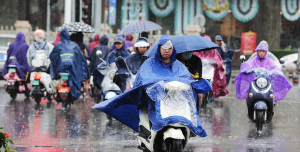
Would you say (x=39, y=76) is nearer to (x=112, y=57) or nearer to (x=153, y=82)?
(x=112, y=57)

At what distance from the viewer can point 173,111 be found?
6723mm

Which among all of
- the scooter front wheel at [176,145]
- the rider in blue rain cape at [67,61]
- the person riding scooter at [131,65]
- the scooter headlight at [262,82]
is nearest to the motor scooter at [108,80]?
the person riding scooter at [131,65]

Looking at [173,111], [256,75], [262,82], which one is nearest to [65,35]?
[256,75]

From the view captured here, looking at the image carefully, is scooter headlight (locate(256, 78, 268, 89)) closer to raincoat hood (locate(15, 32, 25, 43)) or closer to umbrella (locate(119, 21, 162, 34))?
umbrella (locate(119, 21, 162, 34))

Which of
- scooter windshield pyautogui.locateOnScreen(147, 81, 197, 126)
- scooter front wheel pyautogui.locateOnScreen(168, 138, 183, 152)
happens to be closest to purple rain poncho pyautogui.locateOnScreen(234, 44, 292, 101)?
scooter windshield pyautogui.locateOnScreen(147, 81, 197, 126)

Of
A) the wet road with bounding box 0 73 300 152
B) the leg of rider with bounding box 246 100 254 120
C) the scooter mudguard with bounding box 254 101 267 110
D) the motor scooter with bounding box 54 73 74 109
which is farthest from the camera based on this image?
the motor scooter with bounding box 54 73 74 109

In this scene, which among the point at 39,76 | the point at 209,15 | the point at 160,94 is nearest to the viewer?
the point at 160,94

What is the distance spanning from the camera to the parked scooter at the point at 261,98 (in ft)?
34.8

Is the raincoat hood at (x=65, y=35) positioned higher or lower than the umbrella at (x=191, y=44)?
lower

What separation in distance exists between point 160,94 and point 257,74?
440 cm

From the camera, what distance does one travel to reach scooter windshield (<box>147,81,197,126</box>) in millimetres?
6738

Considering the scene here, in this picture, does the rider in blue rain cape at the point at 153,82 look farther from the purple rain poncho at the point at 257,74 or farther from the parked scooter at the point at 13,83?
the parked scooter at the point at 13,83

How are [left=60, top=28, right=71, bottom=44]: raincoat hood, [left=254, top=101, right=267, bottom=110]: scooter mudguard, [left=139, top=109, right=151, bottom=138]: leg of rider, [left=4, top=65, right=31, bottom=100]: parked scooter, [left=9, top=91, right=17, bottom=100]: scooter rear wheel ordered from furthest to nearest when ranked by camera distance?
[left=9, top=91, right=17, bottom=100]: scooter rear wheel, [left=4, top=65, right=31, bottom=100]: parked scooter, [left=60, top=28, right=71, bottom=44]: raincoat hood, [left=254, top=101, right=267, bottom=110]: scooter mudguard, [left=139, top=109, right=151, bottom=138]: leg of rider

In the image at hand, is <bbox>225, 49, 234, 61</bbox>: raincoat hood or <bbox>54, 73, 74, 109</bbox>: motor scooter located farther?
<bbox>225, 49, 234, 61</bbox>: raincoat hood
